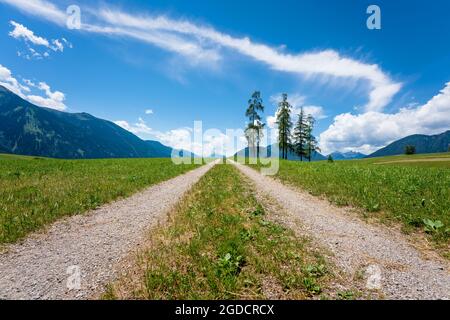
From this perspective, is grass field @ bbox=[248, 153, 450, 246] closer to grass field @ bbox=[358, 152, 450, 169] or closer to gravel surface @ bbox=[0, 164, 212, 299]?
gravel surface @ bbox=[0, 164, 212, 299]

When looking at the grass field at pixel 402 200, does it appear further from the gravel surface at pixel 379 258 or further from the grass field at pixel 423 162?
the grass field at pixel 423 162

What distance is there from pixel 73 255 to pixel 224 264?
383 centimetres

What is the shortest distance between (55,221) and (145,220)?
317 cm

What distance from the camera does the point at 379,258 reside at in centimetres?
546

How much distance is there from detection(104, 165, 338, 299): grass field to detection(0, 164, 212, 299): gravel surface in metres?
0.60

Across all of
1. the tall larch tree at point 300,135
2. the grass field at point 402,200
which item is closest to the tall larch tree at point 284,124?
the tall larch tree at point 300,135

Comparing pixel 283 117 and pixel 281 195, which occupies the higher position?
pixel 283 117

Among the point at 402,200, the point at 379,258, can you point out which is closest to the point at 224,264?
the point at 379,258

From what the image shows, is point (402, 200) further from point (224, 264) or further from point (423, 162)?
point (423, 162)

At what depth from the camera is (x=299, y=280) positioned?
4.39 metres

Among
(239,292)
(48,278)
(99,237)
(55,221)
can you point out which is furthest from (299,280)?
(55,221)

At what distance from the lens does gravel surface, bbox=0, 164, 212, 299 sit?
164 inches

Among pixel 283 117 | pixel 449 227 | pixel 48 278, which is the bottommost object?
pixel 48 278

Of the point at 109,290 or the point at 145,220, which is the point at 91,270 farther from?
the point at 145,220
